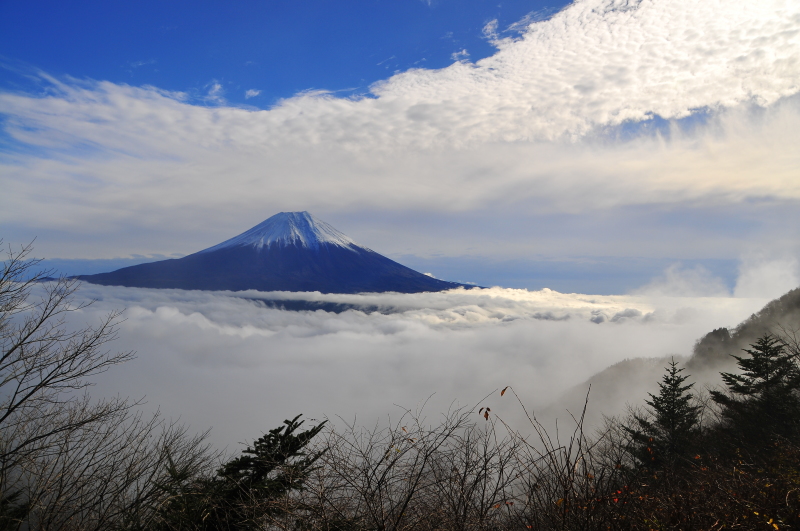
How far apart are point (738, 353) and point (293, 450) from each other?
64.8 meters

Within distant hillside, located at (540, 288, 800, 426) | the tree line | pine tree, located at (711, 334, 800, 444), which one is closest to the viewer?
the tree line

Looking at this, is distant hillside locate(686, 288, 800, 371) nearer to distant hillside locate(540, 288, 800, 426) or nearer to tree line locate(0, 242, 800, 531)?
distant hillside locate(540, 288, 800, 426)

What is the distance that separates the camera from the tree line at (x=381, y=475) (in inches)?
191

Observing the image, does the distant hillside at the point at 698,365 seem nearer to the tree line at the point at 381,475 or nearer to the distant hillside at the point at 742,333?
the distant hillside at the point at 742,333

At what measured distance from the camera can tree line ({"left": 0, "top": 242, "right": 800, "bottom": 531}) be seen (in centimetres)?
484

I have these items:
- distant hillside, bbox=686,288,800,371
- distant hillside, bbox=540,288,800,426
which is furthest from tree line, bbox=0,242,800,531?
distant hillside, bbox=686,288,800,371

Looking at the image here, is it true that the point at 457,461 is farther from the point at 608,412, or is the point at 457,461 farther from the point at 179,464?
the point at 608,412

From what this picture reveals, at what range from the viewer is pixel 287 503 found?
Answer: 5.10m

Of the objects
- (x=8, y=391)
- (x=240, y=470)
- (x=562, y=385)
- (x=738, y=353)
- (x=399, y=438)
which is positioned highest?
(x=399, y=438)

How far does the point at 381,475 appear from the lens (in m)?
5.13

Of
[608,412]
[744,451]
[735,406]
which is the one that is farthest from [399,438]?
[608,412]

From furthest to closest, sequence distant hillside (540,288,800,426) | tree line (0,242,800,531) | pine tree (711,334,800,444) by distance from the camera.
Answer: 1. distant hillside (540,288,800,426)
2. pine tree (711,334,800,444)
3. tree line (0,242,800,531)

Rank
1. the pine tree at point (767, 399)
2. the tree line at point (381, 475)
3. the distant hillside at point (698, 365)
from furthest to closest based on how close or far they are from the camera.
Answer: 1. the distant hillside at point (698, 365)
2. the pine tree at point (767, 399)
3. the tree line at point (381, 475)

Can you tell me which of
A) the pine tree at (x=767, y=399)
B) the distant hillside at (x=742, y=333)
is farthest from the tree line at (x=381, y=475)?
the distant hillside at (x=742, y=333)
